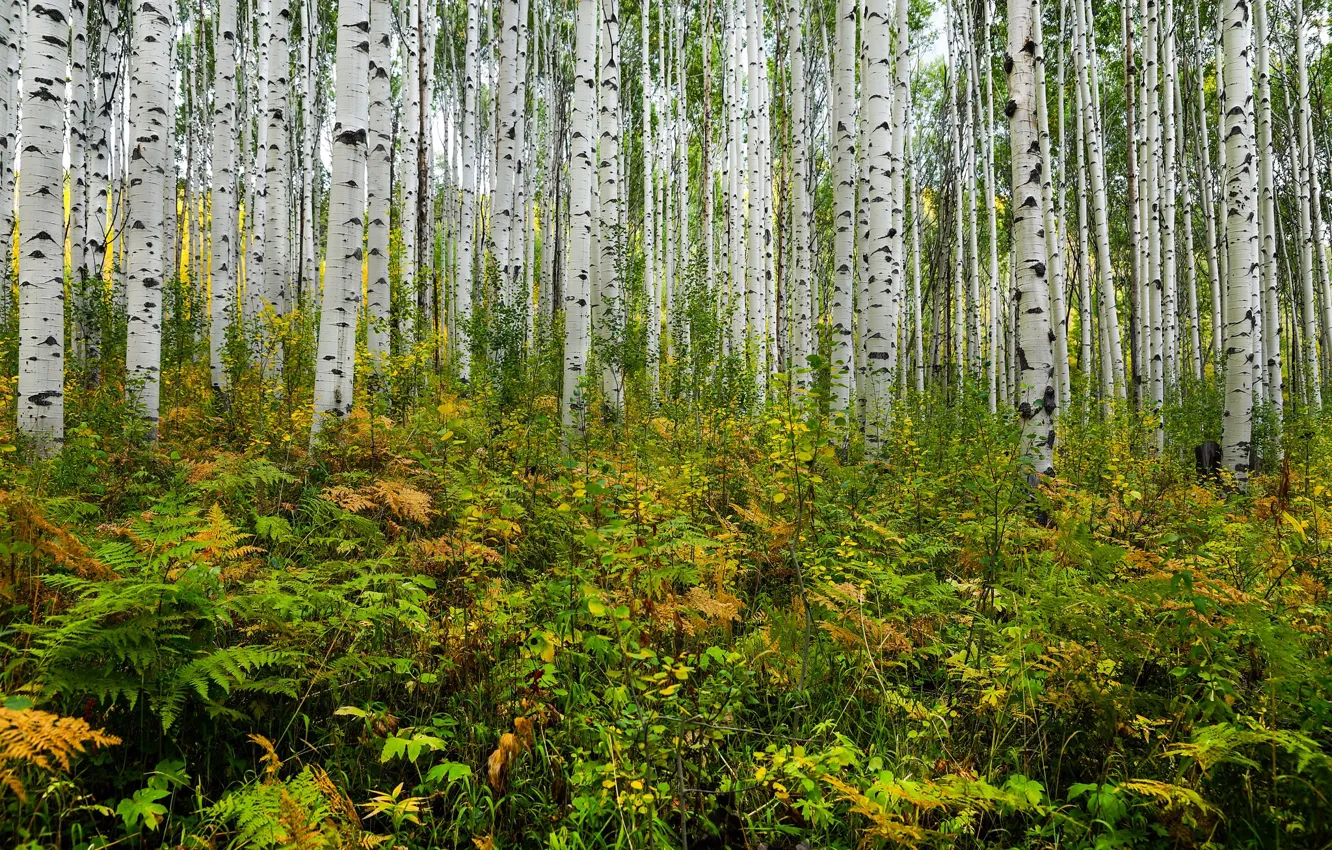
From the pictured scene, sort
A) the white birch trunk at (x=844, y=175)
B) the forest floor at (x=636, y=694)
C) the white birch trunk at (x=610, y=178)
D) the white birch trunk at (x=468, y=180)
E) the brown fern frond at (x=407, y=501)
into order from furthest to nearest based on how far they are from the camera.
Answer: the white birch trunk at (x=468, y=180), the white birch trunk at (x=844, y=175), the white birch trunk at (x=610, y=178), the brown fern frond at (x=407, y=501), the forest floor at (x=636, y=694)

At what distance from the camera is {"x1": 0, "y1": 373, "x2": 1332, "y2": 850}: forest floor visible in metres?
1.66

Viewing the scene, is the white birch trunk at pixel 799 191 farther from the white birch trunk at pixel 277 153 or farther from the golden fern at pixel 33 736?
the golden fern at pixel 33 736

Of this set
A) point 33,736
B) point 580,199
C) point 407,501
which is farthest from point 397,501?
point 580,199

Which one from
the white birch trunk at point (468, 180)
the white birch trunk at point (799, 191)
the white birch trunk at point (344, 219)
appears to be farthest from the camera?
the white birch trunk at point (468, 180)

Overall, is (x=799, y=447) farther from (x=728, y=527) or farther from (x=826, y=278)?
(x=826, y=278)

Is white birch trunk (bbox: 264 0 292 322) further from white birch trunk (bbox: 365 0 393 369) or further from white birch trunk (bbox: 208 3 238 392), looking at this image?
white birch trunk (bbox: 365 0 393 369)

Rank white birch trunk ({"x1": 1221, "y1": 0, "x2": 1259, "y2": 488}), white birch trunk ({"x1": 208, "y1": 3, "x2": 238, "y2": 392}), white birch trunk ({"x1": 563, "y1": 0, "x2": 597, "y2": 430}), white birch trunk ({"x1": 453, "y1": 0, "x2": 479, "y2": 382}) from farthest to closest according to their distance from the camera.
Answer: white birch trunk ({"x1": 453, "y1": 0, "x2": 479, "y2": 382}), white birch trunk ({"x1": 208, "y1": 3, "x2": 238, "y2": 392}), white birch trunk ({"x1": 563, "y1": 0, "x2": 597, "y2": 430}), white birch trunk ({"x1": 1221, "y1": 0, "x2": 1259, "y2": 488})

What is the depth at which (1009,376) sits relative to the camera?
1706cm

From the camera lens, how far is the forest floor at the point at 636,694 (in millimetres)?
1659

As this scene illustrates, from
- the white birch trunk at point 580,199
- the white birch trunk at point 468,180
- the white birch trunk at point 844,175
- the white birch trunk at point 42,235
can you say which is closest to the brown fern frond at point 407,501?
the white birch trunk at point 42,235

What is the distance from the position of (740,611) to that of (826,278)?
22451 millimetres

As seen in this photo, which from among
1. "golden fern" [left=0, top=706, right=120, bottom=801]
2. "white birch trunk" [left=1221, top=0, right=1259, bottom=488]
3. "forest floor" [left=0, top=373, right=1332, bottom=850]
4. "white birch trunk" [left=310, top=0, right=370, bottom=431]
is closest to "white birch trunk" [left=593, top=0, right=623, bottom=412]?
"white birch trunk" [left=310, top=0, right=370, bottom=431]

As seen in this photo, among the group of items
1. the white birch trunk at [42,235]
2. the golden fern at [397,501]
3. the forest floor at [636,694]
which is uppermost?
the white birch trunk at [42,235]

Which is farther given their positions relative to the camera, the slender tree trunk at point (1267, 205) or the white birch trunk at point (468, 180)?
the white birch trunk at point (468, 180)
